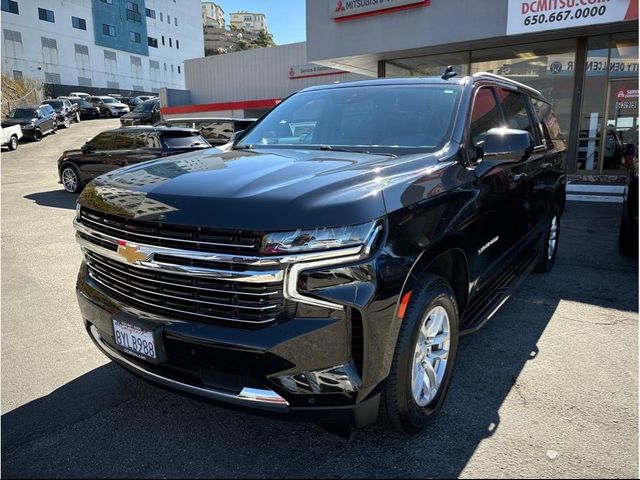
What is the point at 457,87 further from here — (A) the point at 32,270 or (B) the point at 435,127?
(A) the point at 32,270

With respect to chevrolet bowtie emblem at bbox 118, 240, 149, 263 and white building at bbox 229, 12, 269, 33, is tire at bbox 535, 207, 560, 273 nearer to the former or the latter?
chevrolet bowtie emblem at bbox 118, 240, 149, 263

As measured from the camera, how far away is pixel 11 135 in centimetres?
2244

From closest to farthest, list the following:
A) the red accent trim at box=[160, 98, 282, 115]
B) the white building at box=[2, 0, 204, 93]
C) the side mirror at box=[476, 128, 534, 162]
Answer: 1. the side mirror at box=[476, 128, 534, 162]
2. the red accent trim at box=[160, 98, 282, 115]
3. the white building at box=[2, 0, 204, 93]

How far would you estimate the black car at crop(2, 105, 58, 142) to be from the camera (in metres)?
24.7

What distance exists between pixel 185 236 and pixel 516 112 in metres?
3.29

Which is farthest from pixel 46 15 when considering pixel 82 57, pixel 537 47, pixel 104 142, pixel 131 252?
pixel 131 252

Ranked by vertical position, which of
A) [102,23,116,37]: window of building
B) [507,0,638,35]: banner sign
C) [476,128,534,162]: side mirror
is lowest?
[476,128,534,162]: side mirror

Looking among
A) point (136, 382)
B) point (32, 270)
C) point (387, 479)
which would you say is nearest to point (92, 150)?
point (32, 270)

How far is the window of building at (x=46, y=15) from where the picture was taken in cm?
5397

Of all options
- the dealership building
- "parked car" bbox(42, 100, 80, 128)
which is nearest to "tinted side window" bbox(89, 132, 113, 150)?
the dealership building

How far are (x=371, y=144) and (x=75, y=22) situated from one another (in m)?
66.4

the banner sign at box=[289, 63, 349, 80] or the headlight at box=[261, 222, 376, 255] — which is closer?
Result: the headlight at box=[261, 222, 376, 255]

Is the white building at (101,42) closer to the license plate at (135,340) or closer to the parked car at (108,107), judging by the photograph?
the parked car at (108,107)

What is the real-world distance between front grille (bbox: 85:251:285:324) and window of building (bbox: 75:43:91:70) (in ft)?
215
